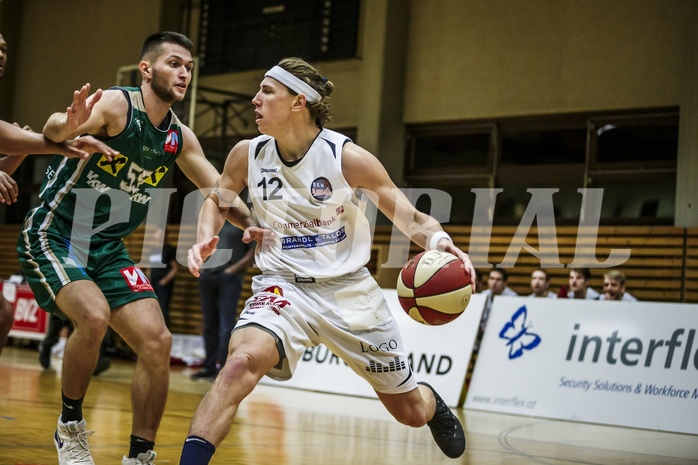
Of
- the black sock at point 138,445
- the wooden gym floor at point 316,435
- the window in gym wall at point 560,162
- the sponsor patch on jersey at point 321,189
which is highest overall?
the window in gym wall at point 560,162

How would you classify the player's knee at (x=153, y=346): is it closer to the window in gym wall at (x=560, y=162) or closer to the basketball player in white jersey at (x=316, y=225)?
the basketball player in white jersey at (x=316, y=225)

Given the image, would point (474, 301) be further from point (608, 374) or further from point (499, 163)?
point (499, 163)

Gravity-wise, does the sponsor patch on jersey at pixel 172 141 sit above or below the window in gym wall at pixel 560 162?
below

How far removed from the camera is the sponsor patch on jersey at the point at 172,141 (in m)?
4.81

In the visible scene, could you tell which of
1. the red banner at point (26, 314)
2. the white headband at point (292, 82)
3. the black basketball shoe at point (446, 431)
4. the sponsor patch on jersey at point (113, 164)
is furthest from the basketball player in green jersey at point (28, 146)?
the red banner at point (26, 314)

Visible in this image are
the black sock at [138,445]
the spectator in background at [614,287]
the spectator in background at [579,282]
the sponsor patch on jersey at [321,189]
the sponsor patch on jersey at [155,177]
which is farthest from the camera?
the spectator in background at [579,282]

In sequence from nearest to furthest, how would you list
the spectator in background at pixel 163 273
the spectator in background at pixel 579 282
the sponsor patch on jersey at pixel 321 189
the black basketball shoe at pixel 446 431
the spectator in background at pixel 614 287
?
1. the sponsor patch on jersey at pixel 321 189
2. the black basketball shoe at pixel 446 431
3. the spectator in background at pixel 614 287
4. the spectator in background at pixel 579 282
5. the spectator in background at pixel 163 273

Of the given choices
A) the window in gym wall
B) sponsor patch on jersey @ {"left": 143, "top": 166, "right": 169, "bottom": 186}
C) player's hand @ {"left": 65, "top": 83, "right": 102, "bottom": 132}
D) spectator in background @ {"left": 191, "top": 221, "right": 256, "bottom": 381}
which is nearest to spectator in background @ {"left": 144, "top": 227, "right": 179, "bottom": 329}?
spectator in background @ {"left": 191, "top": 221, "right": 256, "bottom": 381}

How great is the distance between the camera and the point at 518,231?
12891 millimetres

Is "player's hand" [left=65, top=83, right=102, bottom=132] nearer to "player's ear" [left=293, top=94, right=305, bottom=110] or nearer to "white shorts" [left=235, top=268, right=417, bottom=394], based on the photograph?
"player's ear" [left=293, top=94, right=305, bottom=110]

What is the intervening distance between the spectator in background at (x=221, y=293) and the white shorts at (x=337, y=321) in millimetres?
6174

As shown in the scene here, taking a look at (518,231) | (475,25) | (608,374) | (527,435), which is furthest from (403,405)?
(475,25)

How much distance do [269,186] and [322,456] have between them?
195 centimetres

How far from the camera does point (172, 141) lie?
485 centimetres
